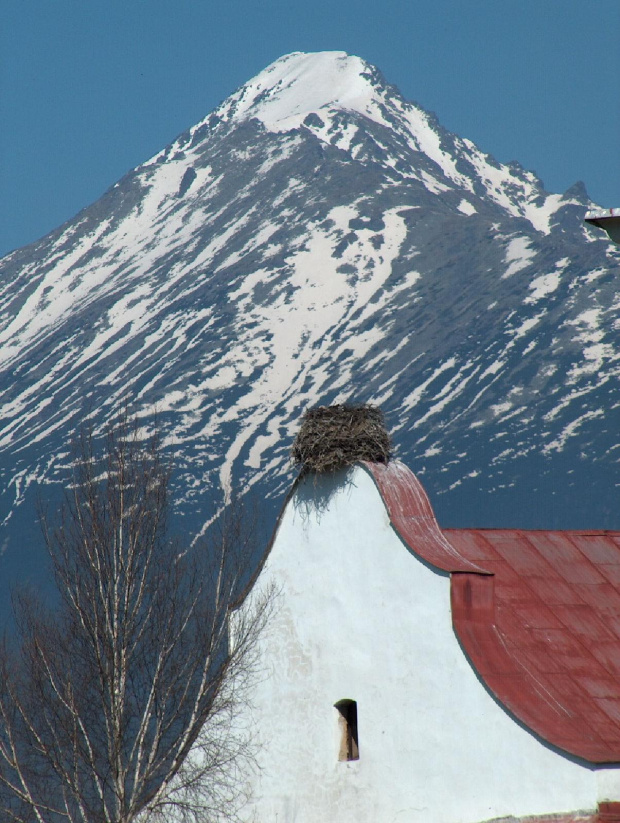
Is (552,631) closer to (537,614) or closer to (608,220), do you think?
(537,614)

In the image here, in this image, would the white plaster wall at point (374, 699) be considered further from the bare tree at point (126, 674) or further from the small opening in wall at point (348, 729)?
the bare tree at point (126, 674)

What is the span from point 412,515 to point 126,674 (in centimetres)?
494

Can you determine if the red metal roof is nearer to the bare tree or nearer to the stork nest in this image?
the stork nest

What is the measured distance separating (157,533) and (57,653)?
8.01 feet

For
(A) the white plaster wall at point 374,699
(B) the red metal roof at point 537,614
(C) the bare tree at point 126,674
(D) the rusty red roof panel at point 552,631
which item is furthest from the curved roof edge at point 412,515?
(C) the bare tree at point 126,674

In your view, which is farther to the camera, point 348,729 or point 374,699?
point 348,729

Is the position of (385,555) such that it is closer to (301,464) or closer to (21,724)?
(301,464)

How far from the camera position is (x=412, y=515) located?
2206 cm

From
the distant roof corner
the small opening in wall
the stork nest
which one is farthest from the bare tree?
the distant roof corner

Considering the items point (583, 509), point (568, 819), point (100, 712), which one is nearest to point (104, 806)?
point (100, 712)

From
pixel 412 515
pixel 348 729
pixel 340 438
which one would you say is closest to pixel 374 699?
pixel 348 729

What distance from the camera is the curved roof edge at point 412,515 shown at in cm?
2133

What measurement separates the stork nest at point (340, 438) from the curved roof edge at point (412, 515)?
0.24 m

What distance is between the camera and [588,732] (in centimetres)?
1988
